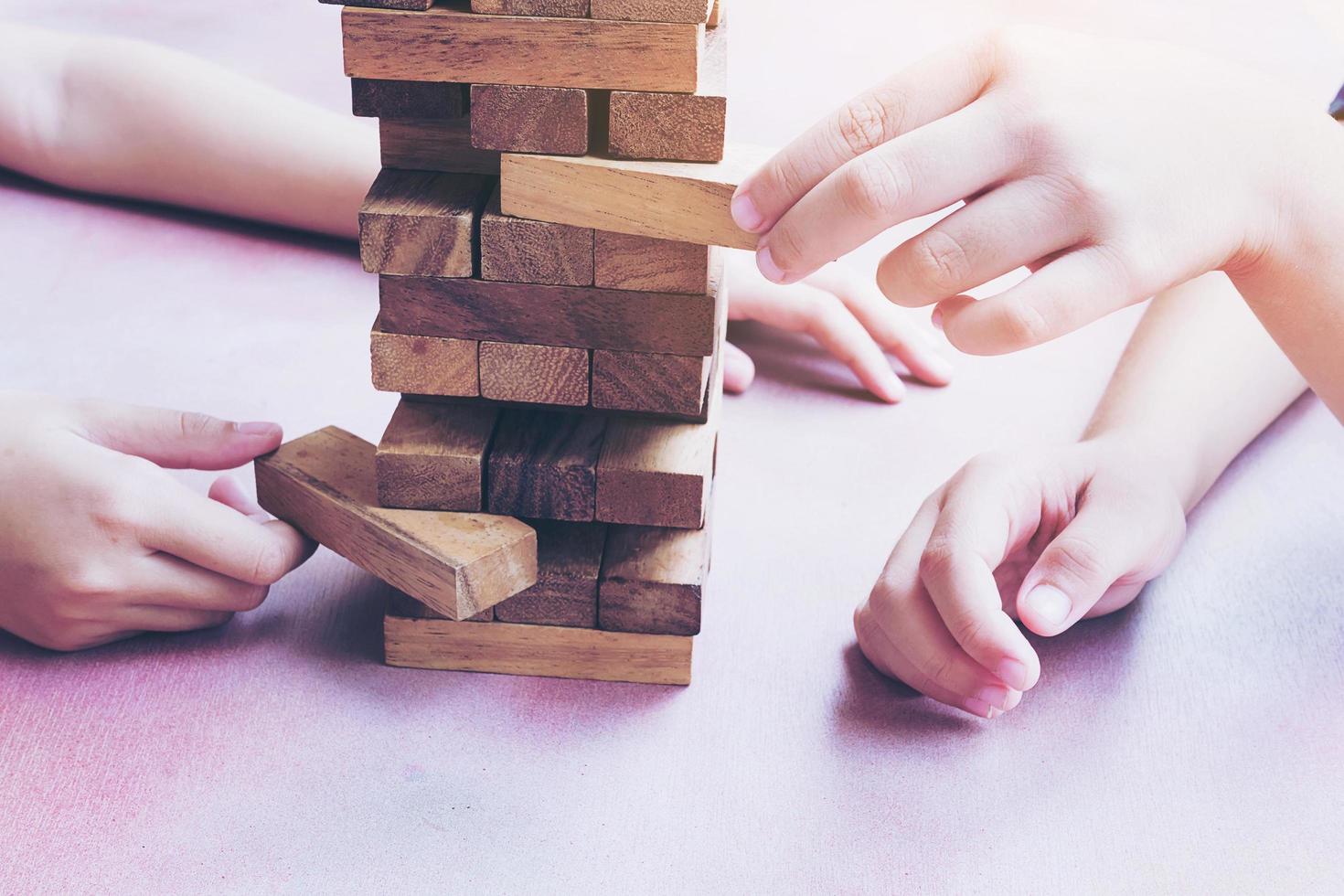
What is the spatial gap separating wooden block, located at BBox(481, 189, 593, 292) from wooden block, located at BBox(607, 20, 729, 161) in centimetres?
6

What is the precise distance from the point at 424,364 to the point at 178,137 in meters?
0.73

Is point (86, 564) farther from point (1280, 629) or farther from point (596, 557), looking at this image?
point (1280, 629)

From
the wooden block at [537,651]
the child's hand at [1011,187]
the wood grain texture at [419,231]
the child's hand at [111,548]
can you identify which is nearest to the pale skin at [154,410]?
the child's hand at [111,548]

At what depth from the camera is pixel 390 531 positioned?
78 cm

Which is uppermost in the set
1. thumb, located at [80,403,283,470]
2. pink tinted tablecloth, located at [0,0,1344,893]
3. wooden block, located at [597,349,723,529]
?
wooden block, located at [597,349,723,529]

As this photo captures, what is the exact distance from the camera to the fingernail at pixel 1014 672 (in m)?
0.76

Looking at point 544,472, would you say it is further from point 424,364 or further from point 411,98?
point 411,98

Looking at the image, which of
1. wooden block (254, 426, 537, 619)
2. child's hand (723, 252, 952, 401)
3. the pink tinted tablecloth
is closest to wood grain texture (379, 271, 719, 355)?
wooden block (254, 426, 537, 619)

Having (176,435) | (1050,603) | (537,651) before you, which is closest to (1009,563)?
(1050,603)

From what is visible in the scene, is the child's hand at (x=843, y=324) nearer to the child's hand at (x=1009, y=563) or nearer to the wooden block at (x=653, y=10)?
the child's hand at (x=1009, y=563)

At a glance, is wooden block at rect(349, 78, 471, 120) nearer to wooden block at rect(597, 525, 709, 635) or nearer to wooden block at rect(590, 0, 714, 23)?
wooden block at rect(590, 0, 714, 23)

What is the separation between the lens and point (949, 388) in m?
1.21

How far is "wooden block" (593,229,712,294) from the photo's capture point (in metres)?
0.74

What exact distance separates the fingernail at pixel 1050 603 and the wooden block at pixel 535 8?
0.45m
